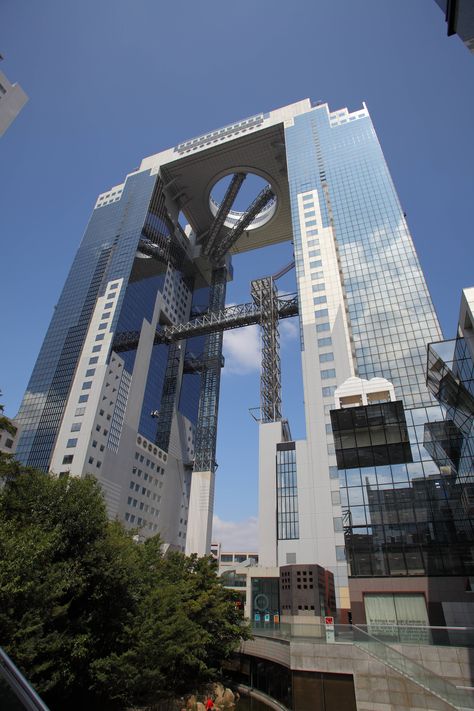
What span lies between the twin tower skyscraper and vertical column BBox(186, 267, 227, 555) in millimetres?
325

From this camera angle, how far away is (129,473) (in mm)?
75188

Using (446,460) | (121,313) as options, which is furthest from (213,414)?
(446,460)

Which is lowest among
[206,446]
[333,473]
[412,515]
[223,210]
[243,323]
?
[412,515]

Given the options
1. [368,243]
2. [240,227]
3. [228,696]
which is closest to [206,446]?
[368,243]

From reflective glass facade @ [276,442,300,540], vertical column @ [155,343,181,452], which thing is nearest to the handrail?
Answer: reflective glass facade @ [276,442,300,540]

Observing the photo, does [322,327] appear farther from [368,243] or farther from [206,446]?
[206,446]

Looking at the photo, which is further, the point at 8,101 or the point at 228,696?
the point at 8,101

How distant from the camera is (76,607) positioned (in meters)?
20.4

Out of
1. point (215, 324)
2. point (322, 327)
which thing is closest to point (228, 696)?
point (322, 327)

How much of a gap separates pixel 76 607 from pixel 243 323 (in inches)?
2937

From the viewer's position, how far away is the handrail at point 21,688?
8.94 ft

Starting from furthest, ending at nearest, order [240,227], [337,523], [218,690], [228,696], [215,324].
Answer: [240,227]
[215,324]
[337,523]
[228,696]
[218,690]

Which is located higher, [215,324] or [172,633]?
[215,324]

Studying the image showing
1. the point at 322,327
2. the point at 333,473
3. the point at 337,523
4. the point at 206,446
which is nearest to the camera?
the point at 337,523
